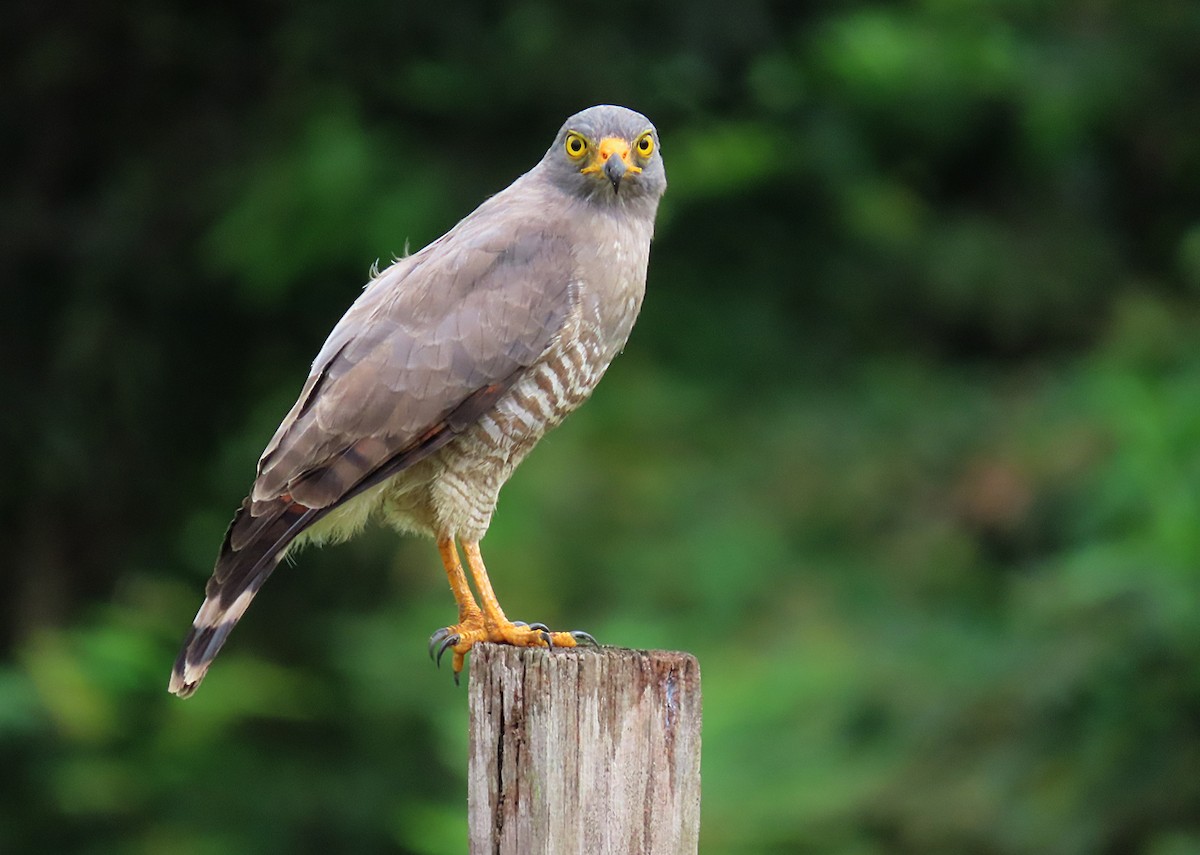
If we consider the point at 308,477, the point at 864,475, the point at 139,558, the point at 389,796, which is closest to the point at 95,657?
the point at 139,558

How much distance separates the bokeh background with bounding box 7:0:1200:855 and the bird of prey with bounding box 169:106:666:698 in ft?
8.30

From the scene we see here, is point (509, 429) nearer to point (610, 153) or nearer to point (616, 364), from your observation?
point (610, 153)

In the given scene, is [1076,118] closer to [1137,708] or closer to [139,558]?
[1137,708]

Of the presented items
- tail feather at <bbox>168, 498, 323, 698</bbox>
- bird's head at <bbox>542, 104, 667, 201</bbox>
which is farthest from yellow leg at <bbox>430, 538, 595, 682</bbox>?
bird's head at <bbox>542, 104, 667, 201</bbox>

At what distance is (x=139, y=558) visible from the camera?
28.2ft

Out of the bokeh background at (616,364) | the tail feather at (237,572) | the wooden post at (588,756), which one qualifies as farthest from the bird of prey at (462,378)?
the bokeh background at (616,364)

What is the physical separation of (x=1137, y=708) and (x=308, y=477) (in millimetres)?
3476

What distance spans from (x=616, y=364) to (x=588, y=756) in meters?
4.96

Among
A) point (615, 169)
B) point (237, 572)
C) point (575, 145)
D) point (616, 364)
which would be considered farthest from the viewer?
point (616, 364)

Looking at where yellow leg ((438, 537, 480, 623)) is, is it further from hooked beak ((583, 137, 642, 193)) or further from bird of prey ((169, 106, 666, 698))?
hooked beak ((583, 137, 642, 193))

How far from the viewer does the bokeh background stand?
711cm

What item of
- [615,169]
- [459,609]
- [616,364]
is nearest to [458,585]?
[459,609]

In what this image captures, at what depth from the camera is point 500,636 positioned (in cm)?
391

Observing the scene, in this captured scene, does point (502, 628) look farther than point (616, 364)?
No
